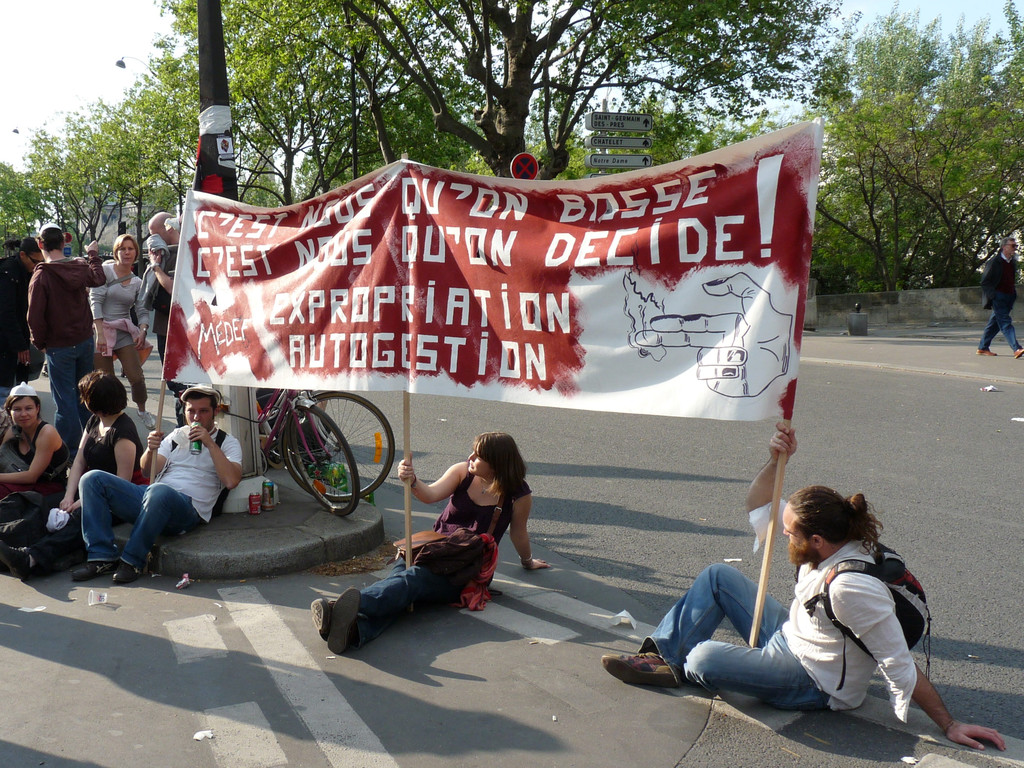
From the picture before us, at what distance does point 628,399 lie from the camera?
149 inches

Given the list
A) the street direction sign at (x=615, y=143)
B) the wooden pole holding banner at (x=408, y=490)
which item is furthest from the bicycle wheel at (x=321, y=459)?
the street direction sign at (x=615, y=143)

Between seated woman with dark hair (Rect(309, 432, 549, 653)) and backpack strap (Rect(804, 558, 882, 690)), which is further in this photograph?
seated woman with dark hair (Rect(309, 432, 549, 653))

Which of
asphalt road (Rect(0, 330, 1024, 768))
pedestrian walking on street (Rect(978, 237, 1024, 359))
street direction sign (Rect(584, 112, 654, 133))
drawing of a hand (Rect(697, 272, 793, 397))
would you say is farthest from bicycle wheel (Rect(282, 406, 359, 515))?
pedestrian walking on street (Rect(978, 237, 1024, 359))

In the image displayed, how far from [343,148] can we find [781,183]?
34088mm

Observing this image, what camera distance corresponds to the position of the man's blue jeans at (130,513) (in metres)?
5.04

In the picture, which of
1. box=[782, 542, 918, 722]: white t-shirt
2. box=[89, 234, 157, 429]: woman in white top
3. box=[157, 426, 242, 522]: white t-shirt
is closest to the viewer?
box=[782, 542, 918, 722]: white t-shirt

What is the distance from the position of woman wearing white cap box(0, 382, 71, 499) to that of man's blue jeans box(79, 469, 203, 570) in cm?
67

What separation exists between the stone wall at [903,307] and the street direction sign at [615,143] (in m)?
8.80

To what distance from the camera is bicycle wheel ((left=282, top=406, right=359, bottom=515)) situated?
19.0 feet

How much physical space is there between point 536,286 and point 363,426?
111 inches

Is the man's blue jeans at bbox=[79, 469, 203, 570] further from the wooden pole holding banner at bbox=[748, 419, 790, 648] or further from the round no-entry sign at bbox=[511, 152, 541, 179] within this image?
the round no-entry sign at bbox=[511, 152, 541, 179]

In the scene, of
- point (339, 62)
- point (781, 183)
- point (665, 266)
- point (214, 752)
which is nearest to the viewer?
point (214, 752)

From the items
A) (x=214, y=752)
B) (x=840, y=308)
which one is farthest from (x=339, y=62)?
(x=214, y=752)

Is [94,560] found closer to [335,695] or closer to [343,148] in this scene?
[335,695]
